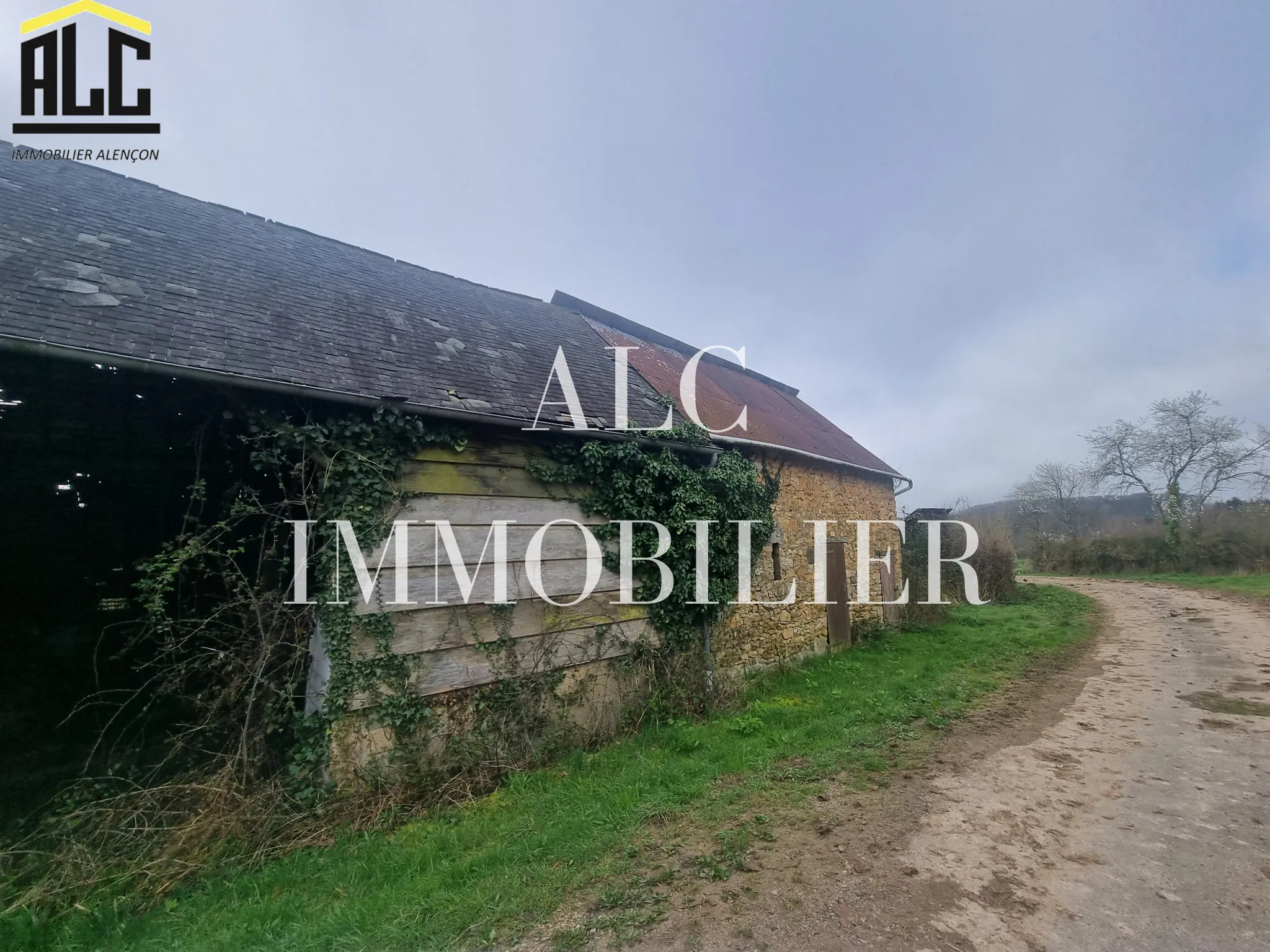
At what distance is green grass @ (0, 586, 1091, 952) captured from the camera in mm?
2539

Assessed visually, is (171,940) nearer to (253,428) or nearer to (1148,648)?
(253,428)

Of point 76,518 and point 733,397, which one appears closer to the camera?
point 76,518

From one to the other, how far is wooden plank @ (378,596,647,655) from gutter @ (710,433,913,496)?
100 inches

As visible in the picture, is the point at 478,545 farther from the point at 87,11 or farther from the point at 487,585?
the point at 87,11

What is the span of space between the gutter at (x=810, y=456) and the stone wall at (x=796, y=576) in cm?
15

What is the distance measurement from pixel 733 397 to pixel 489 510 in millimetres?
6549

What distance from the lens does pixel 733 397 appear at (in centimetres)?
1002

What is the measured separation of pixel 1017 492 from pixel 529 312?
130ft

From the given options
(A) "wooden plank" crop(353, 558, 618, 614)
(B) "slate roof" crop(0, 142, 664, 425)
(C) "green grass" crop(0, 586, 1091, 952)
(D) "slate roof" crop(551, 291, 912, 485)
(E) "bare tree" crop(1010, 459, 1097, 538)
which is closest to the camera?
(C) "green grass" crop(0, 586, 1091, 952)

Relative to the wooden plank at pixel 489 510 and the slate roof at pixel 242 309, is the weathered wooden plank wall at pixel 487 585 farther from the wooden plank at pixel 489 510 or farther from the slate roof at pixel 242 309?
the slate roof at pixel 242 309

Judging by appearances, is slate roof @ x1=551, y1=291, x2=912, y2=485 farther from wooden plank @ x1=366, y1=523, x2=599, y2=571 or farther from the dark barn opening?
the dark barn opening

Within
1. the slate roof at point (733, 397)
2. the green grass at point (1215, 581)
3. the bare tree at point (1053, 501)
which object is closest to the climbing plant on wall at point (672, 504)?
the slate roof at point (733, 397)

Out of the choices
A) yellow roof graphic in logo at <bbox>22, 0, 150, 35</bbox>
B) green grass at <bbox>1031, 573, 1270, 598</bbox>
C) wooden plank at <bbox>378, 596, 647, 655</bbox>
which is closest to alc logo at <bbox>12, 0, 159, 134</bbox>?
yellow roof graphic in logo at <bbox>22, 0, 150, 35</bbox>

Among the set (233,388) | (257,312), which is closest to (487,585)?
(233,388)
